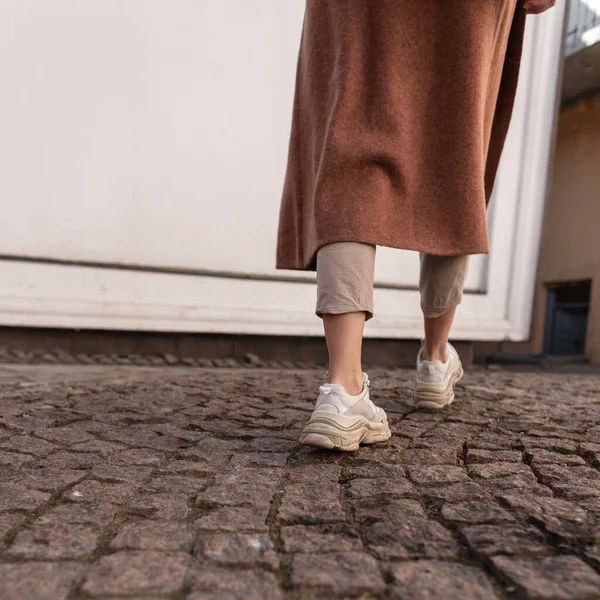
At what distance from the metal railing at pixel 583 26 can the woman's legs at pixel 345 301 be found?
4.53 m

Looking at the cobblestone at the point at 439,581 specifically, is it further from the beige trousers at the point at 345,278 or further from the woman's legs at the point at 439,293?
the woman's legs at the point at 439,293

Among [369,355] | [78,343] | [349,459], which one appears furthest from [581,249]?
[349,459]

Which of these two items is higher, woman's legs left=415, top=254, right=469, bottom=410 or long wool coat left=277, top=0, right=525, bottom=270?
long wool coat left=277, top=0, right=525, bottom=270

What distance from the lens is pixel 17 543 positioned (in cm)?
77

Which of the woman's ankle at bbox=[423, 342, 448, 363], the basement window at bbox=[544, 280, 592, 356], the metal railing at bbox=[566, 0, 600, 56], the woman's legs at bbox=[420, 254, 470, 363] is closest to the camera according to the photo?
the woman's legs at bbox=[420, 254, 470, 363]

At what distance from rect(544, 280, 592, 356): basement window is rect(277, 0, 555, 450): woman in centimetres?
559

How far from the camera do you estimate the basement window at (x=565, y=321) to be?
6406 mm

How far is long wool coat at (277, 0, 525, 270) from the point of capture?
1.19m

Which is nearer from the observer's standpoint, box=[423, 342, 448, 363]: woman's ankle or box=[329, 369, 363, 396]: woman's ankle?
box=[329, 369, 363, 396]: woman's ankle

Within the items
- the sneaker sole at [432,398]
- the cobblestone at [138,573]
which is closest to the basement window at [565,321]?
the sneaker sole at [432,398]

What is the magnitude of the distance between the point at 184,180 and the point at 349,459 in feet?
6.45

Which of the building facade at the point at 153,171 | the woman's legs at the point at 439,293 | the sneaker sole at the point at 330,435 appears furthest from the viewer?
the building facade at the point at 153,171

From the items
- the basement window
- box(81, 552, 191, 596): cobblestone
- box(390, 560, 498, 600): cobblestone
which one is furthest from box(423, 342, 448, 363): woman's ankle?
the basement window

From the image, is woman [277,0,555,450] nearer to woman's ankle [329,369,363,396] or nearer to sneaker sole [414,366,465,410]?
woman's ankle [329,369,363,396]
